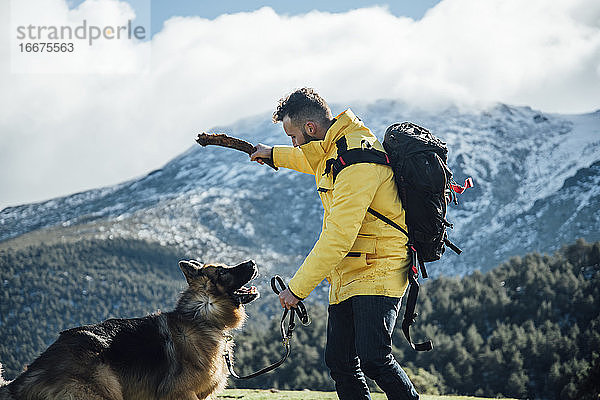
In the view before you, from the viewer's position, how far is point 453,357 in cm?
6600

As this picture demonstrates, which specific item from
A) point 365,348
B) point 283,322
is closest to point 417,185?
point 365,348

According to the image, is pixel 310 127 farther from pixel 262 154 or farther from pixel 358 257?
pixel 358 257

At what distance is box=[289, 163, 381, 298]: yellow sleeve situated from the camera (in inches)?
206

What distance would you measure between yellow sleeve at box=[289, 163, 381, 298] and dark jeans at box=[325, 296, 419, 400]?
44 cm

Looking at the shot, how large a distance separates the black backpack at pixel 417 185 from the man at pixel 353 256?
65 mm

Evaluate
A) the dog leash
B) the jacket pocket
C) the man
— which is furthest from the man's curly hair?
the dog leash

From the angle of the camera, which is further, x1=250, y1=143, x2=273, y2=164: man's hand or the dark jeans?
x1=250, y1=143, x2=273, y2=164: man's hand

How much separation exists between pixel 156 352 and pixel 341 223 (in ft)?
8.47

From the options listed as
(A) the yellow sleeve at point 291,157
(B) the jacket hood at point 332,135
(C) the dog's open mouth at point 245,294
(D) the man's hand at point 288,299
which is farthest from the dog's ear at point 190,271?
(B) the jacket hood at point 332,135

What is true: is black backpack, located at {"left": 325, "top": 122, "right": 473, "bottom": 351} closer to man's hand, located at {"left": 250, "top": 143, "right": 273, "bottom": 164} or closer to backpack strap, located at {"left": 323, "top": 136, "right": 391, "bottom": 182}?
backpack strap, located at {"left": 323, "top": 136, "right": 391, "bottom": 182}

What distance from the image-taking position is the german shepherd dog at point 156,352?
5.73 m

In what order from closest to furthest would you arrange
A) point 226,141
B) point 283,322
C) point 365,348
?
1. point 365,348
2. point 283,322
3. point 226,141

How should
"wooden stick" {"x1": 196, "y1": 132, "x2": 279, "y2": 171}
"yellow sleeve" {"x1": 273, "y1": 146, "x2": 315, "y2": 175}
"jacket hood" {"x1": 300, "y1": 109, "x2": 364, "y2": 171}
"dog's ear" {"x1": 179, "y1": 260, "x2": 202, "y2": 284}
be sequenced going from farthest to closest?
1. "dog's ear" {"x1": 179, "y1": 260, "x2": 202, "y2": 284}
2. "wooden stick" {"x1": 196, "y1": 132, "x2": 279, "y2": 171}
3. "yellow sleeve" {"x1": 273, "y1": 146, "x2": 315, "y2": 175}
4. "jacket hood" {"x1": 300, "y1": 109, "x2": 364, "y2": 171}

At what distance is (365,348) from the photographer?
5203 mm
